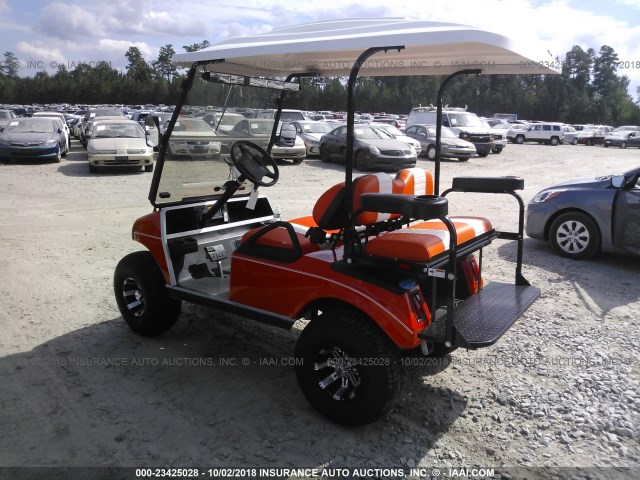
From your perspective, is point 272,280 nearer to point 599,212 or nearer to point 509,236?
point 509,236

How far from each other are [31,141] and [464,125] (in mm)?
15507

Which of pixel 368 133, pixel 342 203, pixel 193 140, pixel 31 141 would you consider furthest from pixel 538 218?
pixel 31 141

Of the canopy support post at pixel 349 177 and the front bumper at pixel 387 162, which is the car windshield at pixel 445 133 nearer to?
the front bumper at pixel 387 162

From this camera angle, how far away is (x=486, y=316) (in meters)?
3.40

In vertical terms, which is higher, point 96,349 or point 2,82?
point 2,82

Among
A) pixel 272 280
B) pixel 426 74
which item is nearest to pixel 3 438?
pixel 272 280

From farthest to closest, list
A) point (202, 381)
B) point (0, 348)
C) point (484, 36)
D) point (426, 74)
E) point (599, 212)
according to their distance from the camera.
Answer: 1. point (599, 212)
2. point (426, 74)
3. point (0, 348)
4. point (202, 381)
5. point (484, 36)

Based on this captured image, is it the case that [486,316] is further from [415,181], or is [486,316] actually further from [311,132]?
[311,132]

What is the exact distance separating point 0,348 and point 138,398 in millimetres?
1490

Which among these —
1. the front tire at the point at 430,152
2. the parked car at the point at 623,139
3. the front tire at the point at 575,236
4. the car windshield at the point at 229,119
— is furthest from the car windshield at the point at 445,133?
the parked car at the point at 623,139

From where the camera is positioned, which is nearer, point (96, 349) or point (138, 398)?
point (138, 398)

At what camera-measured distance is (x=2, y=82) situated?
239ft

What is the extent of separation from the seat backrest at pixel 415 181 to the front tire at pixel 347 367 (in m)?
0.99

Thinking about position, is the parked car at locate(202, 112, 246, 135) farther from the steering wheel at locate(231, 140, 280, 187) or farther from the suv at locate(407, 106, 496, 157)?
the suv at locate(407, 106, 496, 157)
